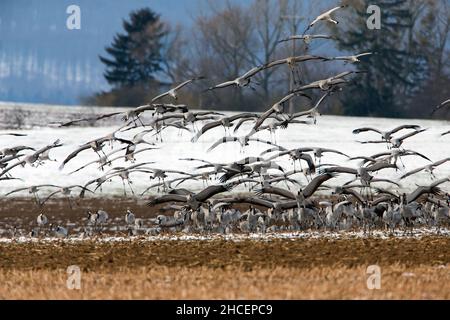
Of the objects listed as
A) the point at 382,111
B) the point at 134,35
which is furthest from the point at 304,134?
the point at 134,35

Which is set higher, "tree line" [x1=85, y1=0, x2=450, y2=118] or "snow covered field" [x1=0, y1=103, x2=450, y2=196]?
"tree line" [x1=85, y1=0, x2=450, y2=118]

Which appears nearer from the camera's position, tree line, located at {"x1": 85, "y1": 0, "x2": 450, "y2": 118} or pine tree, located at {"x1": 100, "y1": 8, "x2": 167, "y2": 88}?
tree line, located at {"x1": 85, "y1": 0, "x2": 450, "y2": 118}

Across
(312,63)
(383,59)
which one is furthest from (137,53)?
(383,59)

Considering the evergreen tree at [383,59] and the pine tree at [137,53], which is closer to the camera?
the evergreen tree at [383,59]

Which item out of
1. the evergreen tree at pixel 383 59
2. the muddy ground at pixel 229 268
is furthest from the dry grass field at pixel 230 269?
the evergreen tree at pixel 383 59

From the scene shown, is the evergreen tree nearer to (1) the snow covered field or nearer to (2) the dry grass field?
(1) the snow covered field

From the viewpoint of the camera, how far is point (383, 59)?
243ft

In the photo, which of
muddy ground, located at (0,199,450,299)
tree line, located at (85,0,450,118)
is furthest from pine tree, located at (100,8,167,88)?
muddy ground, located at (0,199,450,299)

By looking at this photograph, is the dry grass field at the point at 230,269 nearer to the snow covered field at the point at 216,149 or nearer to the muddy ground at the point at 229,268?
the muddy ground at the point at 229,268

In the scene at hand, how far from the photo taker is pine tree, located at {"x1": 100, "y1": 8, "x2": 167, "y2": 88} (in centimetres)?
8650

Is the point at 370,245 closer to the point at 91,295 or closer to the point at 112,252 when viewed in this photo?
the point at 112,252

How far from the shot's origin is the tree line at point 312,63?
2899 inches

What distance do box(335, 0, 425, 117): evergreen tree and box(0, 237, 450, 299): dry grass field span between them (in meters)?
52.8

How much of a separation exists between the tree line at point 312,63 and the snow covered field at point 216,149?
20.1m
